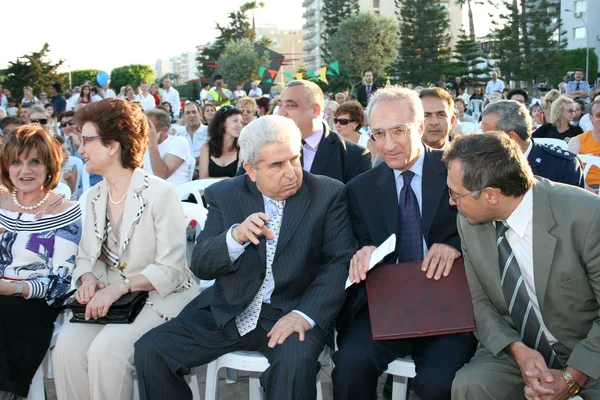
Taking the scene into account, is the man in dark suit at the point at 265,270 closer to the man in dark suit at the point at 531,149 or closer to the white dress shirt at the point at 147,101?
the man in dark suit at the point at 531,149

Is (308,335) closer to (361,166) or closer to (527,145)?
(361,166)

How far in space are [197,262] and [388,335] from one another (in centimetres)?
95

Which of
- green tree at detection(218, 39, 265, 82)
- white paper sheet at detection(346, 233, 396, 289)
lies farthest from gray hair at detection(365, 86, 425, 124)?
green tree at detection(218, 39, 265, 82)

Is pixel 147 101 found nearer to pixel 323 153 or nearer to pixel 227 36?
pixel 323 153

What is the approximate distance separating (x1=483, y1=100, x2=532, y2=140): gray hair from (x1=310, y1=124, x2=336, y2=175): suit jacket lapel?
112 cm

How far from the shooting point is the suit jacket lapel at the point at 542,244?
2.27 meters

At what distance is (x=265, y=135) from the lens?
2.69 metres

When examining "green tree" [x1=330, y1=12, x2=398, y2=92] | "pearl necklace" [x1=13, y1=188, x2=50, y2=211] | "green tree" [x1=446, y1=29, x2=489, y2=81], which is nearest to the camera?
"pearl necklace" [x1=13, y1=188, x2=50, y2=211]

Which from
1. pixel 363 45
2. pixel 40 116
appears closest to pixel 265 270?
pixel 40 116

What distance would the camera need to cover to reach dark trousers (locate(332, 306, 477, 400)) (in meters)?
2.48

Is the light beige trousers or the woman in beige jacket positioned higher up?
the woman in beige jacket

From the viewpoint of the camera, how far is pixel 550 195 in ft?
7.65

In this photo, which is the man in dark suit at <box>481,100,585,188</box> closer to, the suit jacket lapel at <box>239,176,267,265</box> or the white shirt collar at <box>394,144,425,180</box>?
the white shirt collar at <box>394,144,425,180</box>

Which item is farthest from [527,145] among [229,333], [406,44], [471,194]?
[406,44]
